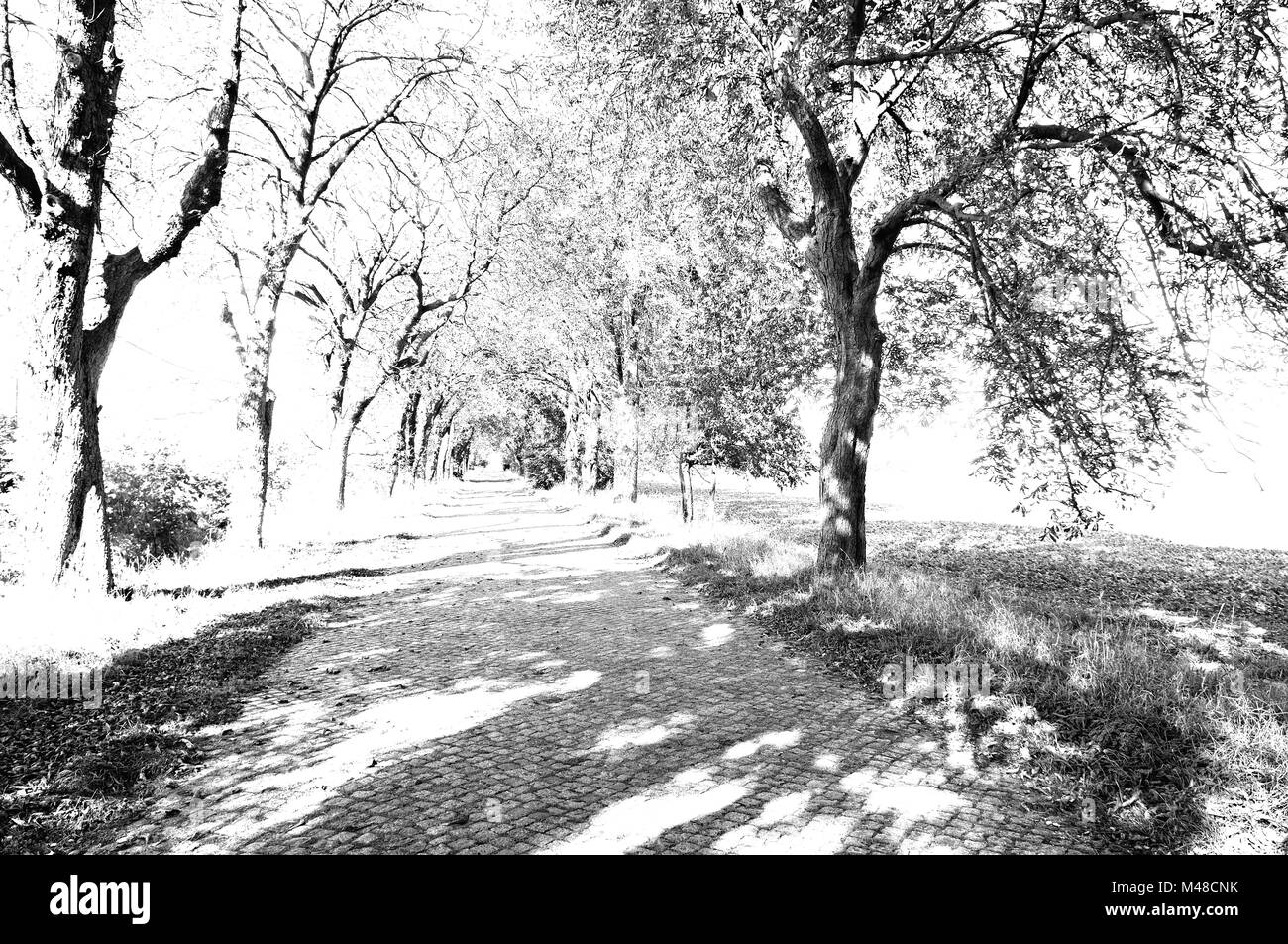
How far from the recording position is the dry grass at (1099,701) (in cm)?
375

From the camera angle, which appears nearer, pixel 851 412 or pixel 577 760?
pixel 577 760

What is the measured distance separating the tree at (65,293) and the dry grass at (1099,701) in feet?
28.5

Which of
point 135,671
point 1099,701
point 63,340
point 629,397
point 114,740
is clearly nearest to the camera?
point 114,740

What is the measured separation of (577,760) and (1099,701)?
4060mm

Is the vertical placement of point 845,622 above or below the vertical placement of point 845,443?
below

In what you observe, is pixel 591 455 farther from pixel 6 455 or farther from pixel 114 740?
pixel 114 740

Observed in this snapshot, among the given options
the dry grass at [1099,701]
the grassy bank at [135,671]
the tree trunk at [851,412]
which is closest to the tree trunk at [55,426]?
the grassy bank at [135,671]

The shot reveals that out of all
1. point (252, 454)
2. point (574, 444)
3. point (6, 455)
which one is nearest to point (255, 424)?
point (252, 454)

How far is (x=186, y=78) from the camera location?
11.4 metres

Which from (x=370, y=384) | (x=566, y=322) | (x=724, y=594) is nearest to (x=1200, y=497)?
(x=566, y=322)

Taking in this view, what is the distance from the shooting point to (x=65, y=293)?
25.2ft

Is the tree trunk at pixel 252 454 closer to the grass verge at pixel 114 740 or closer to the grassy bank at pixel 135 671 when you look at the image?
the grassy bank at pixel 135 671

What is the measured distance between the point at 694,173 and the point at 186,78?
907 cm
